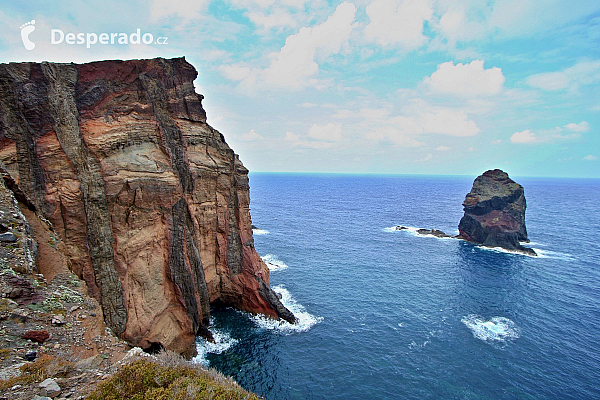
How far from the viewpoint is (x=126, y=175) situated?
31.9 m

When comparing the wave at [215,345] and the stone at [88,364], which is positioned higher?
the stone at [88,364]

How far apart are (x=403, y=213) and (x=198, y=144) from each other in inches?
4706

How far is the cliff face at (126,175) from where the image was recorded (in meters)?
27.8

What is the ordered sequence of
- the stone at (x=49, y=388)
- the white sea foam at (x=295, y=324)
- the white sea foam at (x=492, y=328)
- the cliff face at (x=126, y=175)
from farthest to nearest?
the white sea foam at (x=295, y=324)
the white sea foam at (x=492, y=328)
the cliff face at (x=126, y=175)
the stone at (x=49, y=388)

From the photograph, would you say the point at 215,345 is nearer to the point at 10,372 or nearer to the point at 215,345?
the point at 215,345

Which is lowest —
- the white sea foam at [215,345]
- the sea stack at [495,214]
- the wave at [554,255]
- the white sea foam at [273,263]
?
the white sea foam at [215,345]

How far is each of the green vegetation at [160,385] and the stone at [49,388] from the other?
115 cm

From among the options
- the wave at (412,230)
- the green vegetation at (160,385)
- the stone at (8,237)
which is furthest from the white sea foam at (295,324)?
the wave at (412,230)

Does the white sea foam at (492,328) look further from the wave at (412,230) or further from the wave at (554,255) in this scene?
the wave at (412,230)

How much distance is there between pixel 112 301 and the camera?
101 ft

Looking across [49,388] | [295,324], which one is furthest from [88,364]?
[295,324]

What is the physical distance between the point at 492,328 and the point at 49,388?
5182 centimetres

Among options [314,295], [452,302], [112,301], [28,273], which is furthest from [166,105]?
[452,302]

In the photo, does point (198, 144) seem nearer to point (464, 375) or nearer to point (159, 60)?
point (159, 60)
